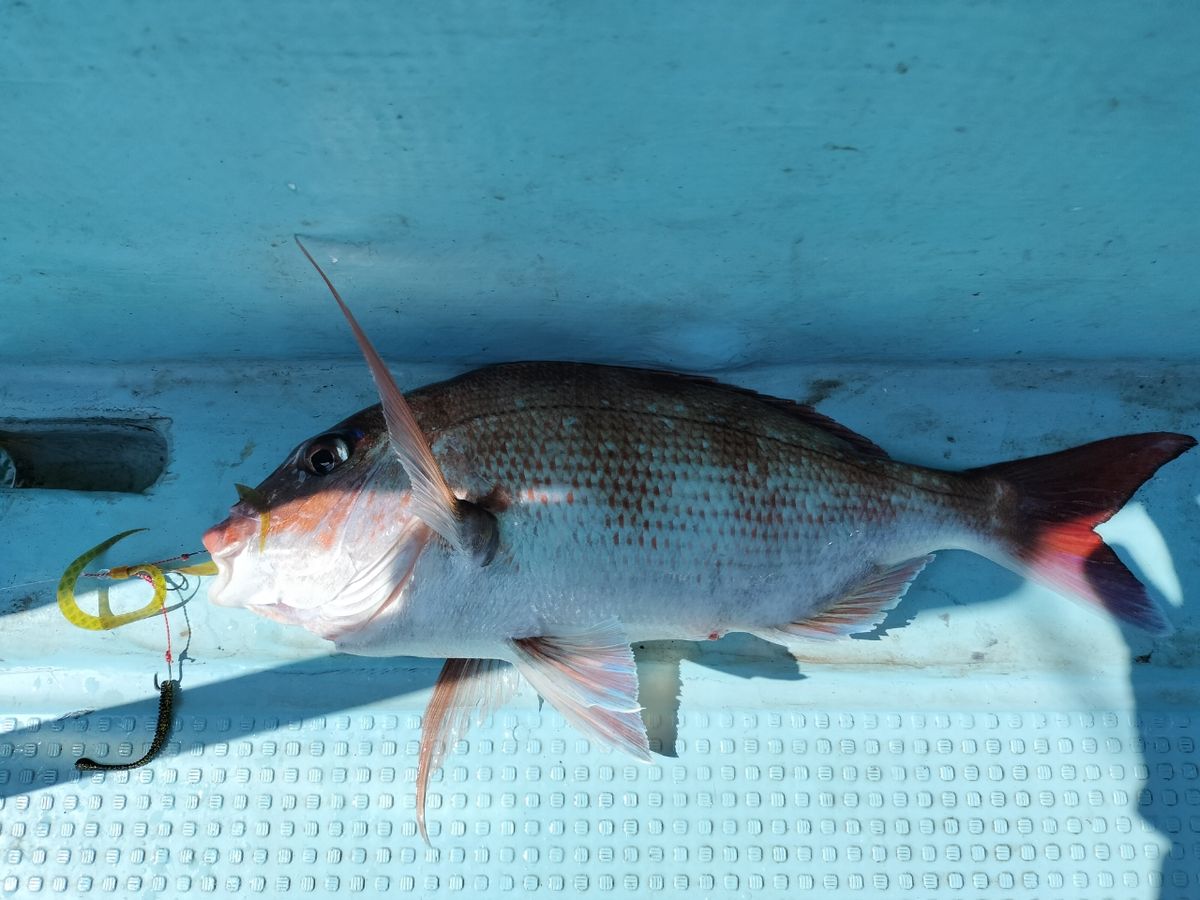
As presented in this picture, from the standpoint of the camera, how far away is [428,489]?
51.7 inches

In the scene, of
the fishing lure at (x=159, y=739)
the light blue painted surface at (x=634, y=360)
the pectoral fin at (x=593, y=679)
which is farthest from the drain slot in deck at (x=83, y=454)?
the pectoral fin at (x=593, y=679)

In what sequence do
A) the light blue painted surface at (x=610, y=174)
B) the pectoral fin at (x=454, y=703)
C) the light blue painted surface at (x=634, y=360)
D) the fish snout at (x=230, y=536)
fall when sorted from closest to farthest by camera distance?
the light blue painted surface at (x=610, y=174), the light blue painted surface at (x=634, y=360), the fish snout at (x=230, y=536), the pectoral fin at (x=454, y=703)

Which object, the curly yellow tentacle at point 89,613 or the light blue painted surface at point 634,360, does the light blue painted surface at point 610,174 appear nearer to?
the light blue painted surface at point 634,360

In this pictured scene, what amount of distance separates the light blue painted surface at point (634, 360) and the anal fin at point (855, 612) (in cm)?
22

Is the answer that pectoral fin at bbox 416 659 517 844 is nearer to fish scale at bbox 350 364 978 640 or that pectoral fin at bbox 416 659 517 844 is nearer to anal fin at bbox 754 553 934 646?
fish scale at bbox 350 364 978 640

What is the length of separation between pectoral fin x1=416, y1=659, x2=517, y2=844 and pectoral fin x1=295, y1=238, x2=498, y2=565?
0.39 m

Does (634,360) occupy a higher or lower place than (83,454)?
higher

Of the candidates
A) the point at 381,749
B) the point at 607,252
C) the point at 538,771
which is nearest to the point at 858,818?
the point at 538,771

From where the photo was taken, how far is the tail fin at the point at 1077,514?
1.65 meters

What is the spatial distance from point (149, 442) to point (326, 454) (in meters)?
0.88

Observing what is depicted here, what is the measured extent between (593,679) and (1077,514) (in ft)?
3.70

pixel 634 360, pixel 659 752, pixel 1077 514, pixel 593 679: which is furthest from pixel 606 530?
pixel 1077 514

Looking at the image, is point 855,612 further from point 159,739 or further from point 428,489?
point 159,739

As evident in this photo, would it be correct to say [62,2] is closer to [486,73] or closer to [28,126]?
[28,126]
